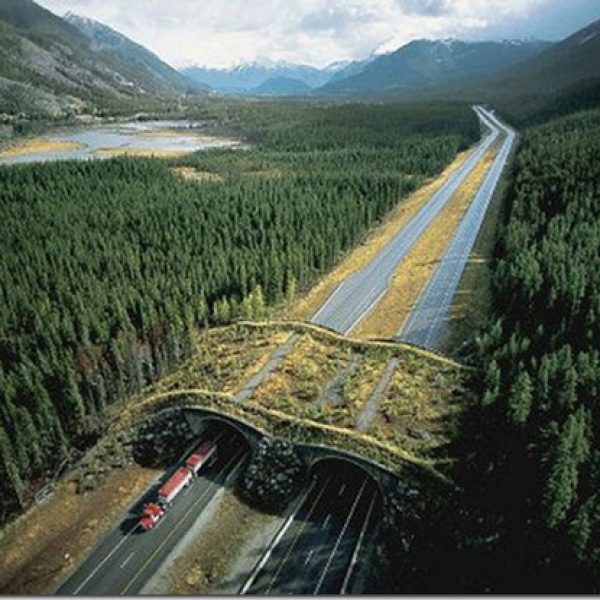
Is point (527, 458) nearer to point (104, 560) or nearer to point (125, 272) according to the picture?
point (104, 560)

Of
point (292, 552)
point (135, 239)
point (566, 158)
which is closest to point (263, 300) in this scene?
point (135, 239)

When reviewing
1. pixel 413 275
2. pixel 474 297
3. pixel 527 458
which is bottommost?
pixel 413 275

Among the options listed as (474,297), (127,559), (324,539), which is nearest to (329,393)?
(324,539)

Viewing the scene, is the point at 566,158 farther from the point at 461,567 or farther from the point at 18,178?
the point at 18,178

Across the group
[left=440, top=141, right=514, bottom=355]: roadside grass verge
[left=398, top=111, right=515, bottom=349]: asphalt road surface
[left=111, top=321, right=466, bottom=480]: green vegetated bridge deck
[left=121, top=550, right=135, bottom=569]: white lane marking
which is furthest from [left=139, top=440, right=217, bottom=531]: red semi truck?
[left=440, top=141, right=514, bottom=355]: roadside grass verge

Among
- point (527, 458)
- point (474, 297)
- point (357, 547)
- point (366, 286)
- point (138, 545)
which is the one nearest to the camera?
point (357, 547)

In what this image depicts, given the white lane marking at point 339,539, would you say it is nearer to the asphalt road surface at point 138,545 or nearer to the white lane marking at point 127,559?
the asphalt road surface at point 138,545

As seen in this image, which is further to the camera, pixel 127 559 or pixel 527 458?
pixel 127 559
